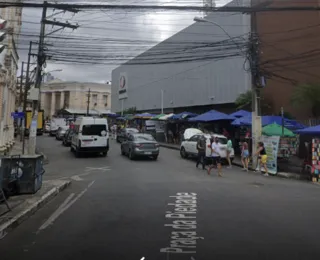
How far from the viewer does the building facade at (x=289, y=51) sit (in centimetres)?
2431

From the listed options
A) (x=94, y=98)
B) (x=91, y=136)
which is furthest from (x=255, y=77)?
(x=94, y=98)

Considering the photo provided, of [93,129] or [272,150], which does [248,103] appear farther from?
[93,129]

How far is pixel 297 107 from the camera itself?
931 inches

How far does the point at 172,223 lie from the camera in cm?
747

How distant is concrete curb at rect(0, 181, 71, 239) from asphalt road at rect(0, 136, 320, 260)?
0.55 feet

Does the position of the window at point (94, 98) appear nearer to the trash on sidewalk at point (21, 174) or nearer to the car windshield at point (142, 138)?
the car windshield at point (142, 138)

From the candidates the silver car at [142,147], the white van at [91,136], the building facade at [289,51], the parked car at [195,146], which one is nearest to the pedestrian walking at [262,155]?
the parked car at [195,146]

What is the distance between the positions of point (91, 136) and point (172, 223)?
15968 millimetres

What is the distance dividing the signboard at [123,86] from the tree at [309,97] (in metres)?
46.3

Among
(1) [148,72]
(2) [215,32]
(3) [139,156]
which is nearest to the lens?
(3) [139,156]

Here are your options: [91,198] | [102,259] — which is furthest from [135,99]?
[102,259]

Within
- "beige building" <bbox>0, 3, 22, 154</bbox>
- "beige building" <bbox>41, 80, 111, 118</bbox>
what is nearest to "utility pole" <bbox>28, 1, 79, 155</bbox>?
"beige building" <bbox>0, 3, 22, 154</bbox>

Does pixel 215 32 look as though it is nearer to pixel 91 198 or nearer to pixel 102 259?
pixel 91 198

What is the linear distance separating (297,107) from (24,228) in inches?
812
